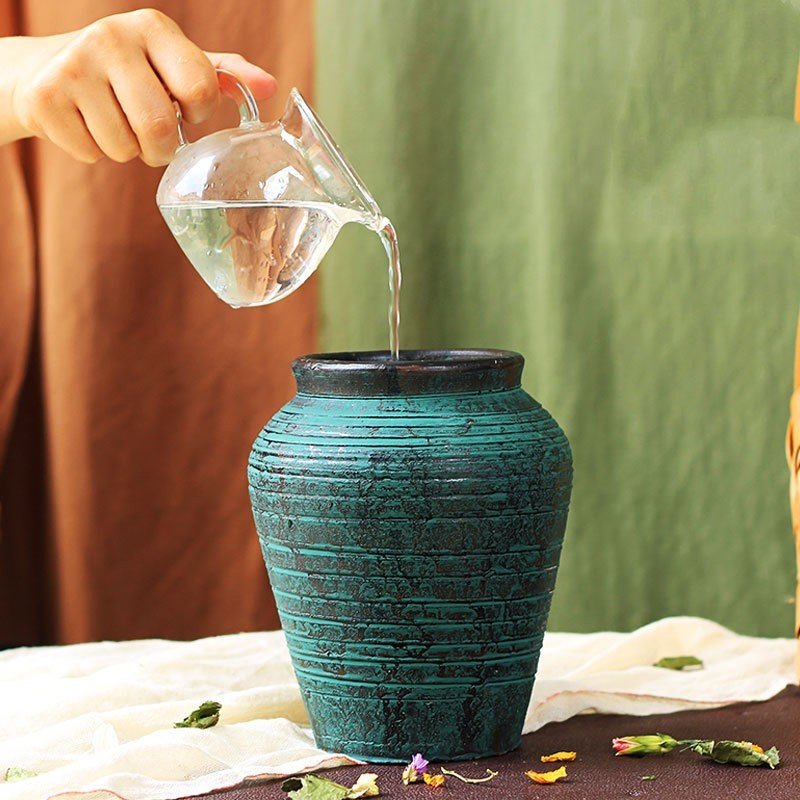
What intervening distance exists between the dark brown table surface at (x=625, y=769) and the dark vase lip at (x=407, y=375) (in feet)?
0.92

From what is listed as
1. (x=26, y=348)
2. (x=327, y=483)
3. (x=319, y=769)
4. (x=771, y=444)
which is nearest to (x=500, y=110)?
(x=771, y=444)

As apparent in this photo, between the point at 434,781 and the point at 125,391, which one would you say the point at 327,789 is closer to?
the point at 434,781

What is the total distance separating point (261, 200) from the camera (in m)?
1.11

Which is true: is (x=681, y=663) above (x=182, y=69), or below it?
below

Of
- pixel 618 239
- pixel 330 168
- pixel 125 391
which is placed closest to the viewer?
pixel 330 168

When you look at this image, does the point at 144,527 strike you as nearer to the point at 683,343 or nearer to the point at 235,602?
the point at 235,602

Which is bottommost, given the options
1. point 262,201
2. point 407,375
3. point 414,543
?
point 414,543

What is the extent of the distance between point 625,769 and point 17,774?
1.46ft

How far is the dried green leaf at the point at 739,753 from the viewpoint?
1.08 meters

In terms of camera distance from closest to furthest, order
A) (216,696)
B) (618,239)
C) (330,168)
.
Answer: (330,168), (216,696), (618,239)

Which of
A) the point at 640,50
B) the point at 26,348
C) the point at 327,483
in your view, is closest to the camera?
the point at 327,483

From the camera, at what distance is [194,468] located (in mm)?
1839

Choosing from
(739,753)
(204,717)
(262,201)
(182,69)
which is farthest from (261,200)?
(739,753)

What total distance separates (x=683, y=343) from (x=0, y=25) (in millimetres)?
892
